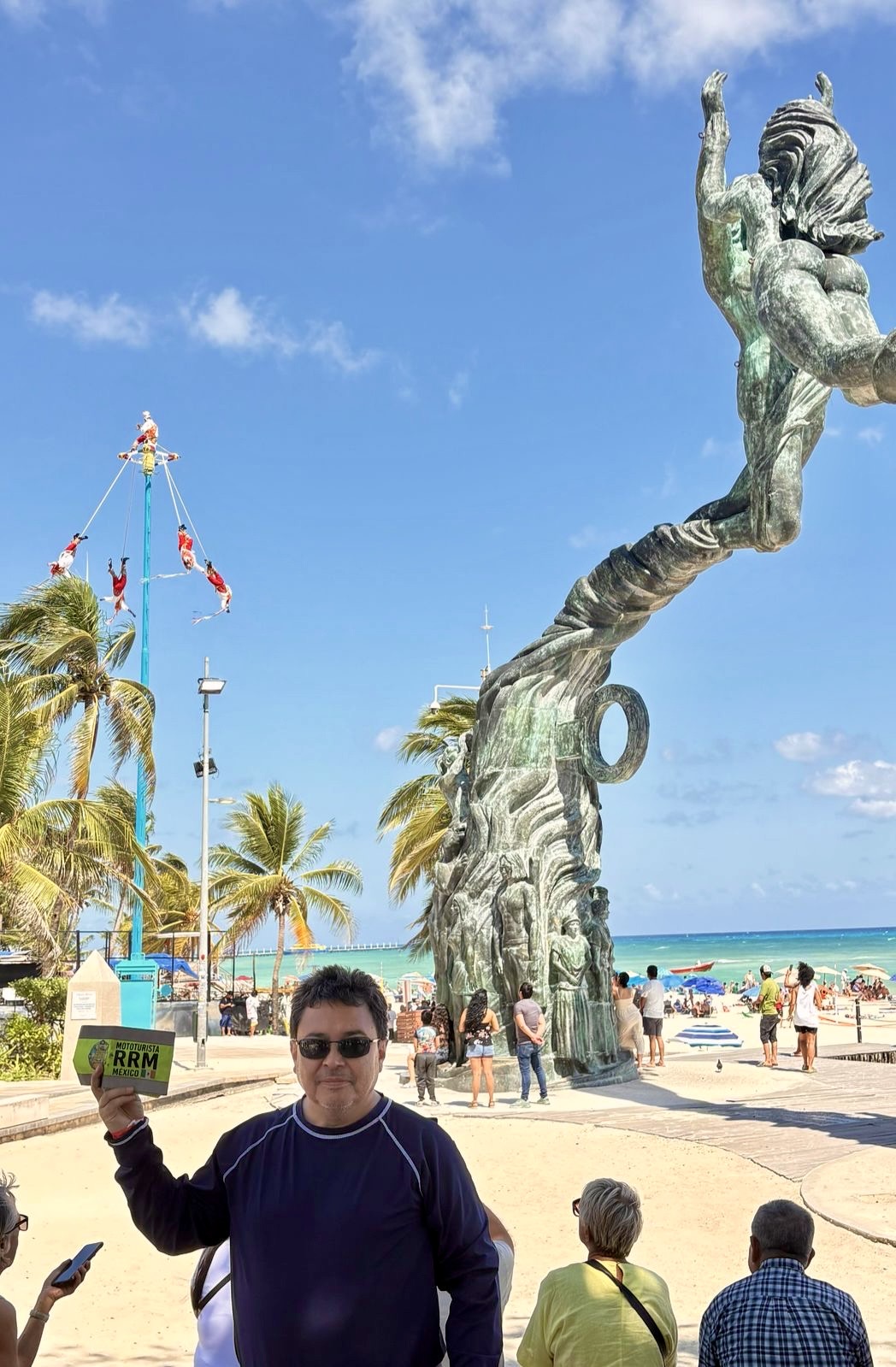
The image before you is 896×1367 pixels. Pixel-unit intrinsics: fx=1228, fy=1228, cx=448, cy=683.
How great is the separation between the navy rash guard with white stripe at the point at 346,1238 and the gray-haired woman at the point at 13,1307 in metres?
0.75

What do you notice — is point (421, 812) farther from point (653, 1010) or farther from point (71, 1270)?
point (71, 1270)

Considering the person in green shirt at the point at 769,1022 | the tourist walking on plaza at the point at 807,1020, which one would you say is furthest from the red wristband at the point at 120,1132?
the person in green shirt at the point at 769,1022

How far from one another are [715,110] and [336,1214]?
47.4ft

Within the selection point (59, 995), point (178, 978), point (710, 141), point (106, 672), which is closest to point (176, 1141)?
point (59, 995)

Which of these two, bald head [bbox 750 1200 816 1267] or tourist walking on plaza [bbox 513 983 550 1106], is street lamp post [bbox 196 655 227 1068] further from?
bald head [bbox 750 1200 816 1267]

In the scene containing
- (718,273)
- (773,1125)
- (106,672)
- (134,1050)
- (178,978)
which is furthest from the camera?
(178,978)

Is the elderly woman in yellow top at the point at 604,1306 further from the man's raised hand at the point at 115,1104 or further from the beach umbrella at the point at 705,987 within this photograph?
the beach umbrella at the point at 705,987

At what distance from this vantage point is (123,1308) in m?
6.68

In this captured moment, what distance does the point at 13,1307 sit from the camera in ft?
10.8

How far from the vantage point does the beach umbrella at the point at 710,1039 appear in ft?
78.3

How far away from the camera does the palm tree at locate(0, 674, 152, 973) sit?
18.8 meters

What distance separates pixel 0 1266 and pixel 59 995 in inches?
734

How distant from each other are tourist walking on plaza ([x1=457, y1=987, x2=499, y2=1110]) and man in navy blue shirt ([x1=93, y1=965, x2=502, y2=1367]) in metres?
12.2

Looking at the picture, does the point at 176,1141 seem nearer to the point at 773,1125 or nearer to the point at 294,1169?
the point at 773,1125
